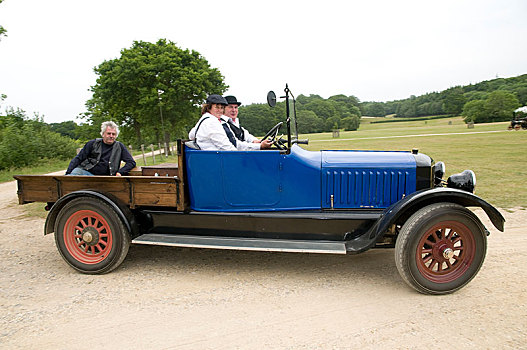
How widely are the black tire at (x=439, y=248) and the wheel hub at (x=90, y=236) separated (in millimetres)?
Result: 3201

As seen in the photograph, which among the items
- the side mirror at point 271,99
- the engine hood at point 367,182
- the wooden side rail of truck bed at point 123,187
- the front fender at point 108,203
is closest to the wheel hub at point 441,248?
the engine hood at point 367,182

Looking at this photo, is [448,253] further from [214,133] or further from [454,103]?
[454,103]

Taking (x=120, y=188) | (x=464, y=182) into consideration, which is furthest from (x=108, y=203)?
(x=464, y=182)

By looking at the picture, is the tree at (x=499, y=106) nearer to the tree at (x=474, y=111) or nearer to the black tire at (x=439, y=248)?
the tree at (x=474, y=111)

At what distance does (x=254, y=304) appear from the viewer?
120 inches

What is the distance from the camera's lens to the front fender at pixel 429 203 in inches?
125

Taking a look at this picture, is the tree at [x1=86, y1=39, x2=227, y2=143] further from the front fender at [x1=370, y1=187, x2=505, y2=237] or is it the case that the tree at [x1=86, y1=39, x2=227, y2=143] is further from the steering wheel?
the front fender at [x1=370, y1=187, x2=505, y2=237]

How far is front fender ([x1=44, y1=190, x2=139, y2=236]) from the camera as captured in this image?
3.71 m

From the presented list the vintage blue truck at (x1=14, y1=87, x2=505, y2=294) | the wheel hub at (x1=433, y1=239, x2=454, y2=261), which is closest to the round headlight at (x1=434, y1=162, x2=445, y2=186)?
the vintage blue truck at (x1=14, y1=87, x2=505, y2=294)

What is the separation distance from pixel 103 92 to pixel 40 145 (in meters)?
4.29

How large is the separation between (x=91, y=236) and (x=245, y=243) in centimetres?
175

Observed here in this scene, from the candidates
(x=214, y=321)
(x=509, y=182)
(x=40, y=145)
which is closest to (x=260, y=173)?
(x=214, y=321)

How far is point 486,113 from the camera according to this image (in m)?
50.0

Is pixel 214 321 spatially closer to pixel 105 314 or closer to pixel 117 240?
pixel 105 314
